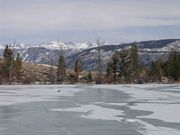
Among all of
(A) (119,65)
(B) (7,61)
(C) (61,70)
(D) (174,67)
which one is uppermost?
(B) (7,61)

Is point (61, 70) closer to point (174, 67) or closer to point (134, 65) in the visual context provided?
point (134, 65)

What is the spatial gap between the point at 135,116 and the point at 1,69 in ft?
258

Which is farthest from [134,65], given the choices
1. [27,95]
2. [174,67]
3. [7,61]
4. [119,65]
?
[27,95]

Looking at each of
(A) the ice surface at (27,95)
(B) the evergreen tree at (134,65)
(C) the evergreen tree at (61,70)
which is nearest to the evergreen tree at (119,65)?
(B) the evergreen tree at (134,65)

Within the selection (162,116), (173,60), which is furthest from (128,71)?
(162,116)

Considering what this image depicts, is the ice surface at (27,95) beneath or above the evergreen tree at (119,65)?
beneath

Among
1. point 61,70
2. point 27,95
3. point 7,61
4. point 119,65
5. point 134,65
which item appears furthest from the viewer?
point 61,70

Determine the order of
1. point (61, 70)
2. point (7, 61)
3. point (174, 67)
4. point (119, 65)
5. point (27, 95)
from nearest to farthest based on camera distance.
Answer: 1. point (27, 95)
2. point (7, 61)
3. point (119, 65)
4. point (61, 70)
5. point (174, 67)

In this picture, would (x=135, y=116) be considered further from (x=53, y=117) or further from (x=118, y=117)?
(x=53, y=117)

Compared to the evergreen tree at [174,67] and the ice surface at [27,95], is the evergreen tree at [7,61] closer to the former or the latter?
the evergreen tree at [174,67]

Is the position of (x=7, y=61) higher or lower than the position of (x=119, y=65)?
higher

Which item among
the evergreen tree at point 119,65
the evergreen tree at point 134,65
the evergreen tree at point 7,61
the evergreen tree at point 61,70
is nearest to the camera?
the evergreen tree at point 7,61

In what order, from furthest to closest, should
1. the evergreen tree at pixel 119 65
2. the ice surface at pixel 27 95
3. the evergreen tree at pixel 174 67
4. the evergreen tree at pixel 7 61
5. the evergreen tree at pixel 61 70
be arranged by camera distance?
the evergreen tree at pixel 174 67, the evergreen tree at pixel 119 65, the evergreen tree at pixel 61 70, the evergreen tree at pixel 7 61, the ice surface at pixel 27 95

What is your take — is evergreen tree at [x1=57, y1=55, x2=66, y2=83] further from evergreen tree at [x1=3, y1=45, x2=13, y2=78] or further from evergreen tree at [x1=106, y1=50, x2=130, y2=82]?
evergreen tree at [x1=3, y1=45, x2=13, y2=78]
